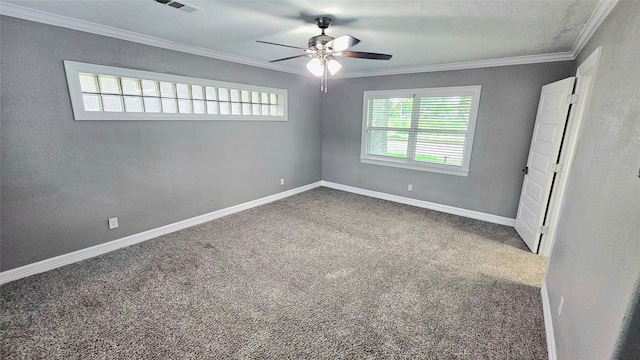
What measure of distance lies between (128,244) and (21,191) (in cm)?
112

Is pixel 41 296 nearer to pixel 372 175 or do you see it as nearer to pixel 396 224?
pixel 396 224

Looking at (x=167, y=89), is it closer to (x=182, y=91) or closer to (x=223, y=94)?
(x=182, y=91)

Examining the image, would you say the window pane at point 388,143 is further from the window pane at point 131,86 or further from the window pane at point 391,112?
the window pane at point 131,86

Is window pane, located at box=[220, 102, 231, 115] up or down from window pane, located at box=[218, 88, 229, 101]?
down

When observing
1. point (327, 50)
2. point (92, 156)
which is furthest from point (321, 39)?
point (92, 156)

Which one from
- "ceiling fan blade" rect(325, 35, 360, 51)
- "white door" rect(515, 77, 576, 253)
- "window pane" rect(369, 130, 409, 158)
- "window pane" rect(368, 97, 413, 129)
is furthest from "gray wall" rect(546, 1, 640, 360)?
"window pane" rect(369, 130, 409, 158)

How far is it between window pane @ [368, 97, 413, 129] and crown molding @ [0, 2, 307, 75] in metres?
2.51

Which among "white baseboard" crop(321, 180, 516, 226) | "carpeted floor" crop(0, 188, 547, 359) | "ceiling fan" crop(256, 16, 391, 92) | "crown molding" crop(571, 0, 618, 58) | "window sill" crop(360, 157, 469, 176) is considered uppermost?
"crown molding" crop(571, 0, 618, 58)

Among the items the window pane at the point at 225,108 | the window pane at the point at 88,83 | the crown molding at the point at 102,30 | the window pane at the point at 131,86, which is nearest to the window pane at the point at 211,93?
the window pane at the point at 225,108

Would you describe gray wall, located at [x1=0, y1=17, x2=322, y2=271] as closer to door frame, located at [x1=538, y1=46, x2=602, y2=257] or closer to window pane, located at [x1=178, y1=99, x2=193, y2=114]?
window pane, located at [x1=178, y1=99, x2=193, y2=114]

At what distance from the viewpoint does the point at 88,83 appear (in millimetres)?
2703

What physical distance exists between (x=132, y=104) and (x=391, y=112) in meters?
3.98

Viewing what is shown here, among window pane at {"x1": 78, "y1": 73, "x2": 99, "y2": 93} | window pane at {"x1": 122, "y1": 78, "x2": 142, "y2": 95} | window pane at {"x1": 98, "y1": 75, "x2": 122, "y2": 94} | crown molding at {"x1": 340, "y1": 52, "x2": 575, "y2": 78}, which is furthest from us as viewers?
crown molding at {"x1": 340, "y1": 52, "x2": 575, "y2": 78}

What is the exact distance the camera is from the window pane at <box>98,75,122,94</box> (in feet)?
9.17
